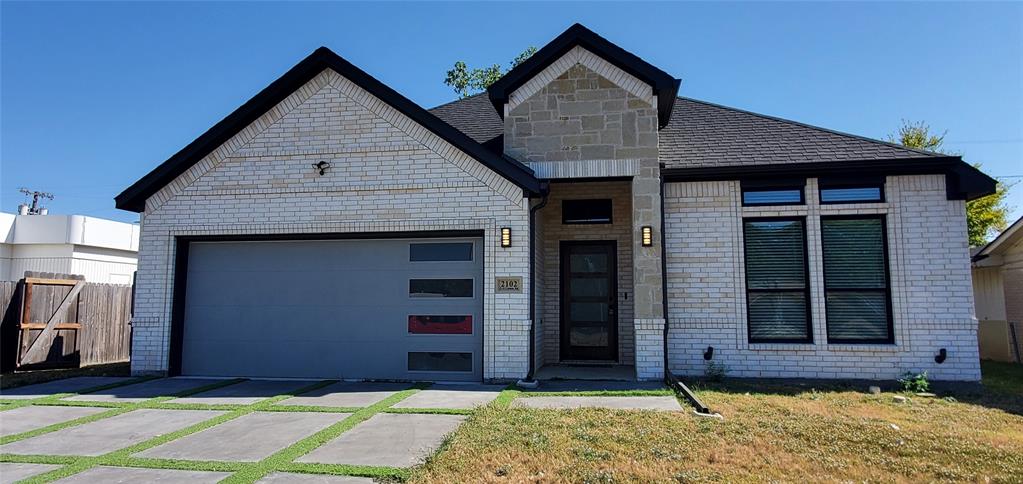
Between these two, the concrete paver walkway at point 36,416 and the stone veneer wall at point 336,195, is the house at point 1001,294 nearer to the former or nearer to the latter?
the stone veneer wall at point 336,195

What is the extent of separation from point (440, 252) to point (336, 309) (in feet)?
6.14

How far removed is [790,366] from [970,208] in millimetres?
18600

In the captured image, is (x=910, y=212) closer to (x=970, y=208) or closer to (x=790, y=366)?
(x=790, y=366)

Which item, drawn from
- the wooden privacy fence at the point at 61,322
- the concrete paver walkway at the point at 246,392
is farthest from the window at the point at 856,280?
the wooden privacy fence at the point at 61,322

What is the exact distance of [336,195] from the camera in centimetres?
927

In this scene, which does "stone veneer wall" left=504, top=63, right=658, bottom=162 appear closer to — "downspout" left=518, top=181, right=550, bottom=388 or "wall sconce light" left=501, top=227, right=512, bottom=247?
"downspout" left=518, top=181, right=550, bottom=388

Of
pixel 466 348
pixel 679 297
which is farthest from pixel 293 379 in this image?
pixel 679 297

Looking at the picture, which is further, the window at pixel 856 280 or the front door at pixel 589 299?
the front door at pixel 589 299

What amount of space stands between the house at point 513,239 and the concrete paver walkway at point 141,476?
451 centimetres

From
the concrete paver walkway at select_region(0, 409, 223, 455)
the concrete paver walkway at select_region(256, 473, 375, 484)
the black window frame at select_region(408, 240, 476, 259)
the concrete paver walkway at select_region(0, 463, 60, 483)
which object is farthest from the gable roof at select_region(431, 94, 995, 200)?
the concrete paver walkway at select_region(0, 463, 60, 483)

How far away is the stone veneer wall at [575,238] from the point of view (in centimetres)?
1050

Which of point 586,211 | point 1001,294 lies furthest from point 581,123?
point 1001,294

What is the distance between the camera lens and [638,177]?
916 cm

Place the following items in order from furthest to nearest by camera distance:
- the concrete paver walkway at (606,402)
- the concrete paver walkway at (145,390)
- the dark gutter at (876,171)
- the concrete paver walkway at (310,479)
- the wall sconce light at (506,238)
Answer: the dark gutter at (876,171), the wall sconce light at (506,238), the concrete paver walkway at (145,390), the concrete paver walkway at (606,402), the concrete paver walkway at (310,479)
